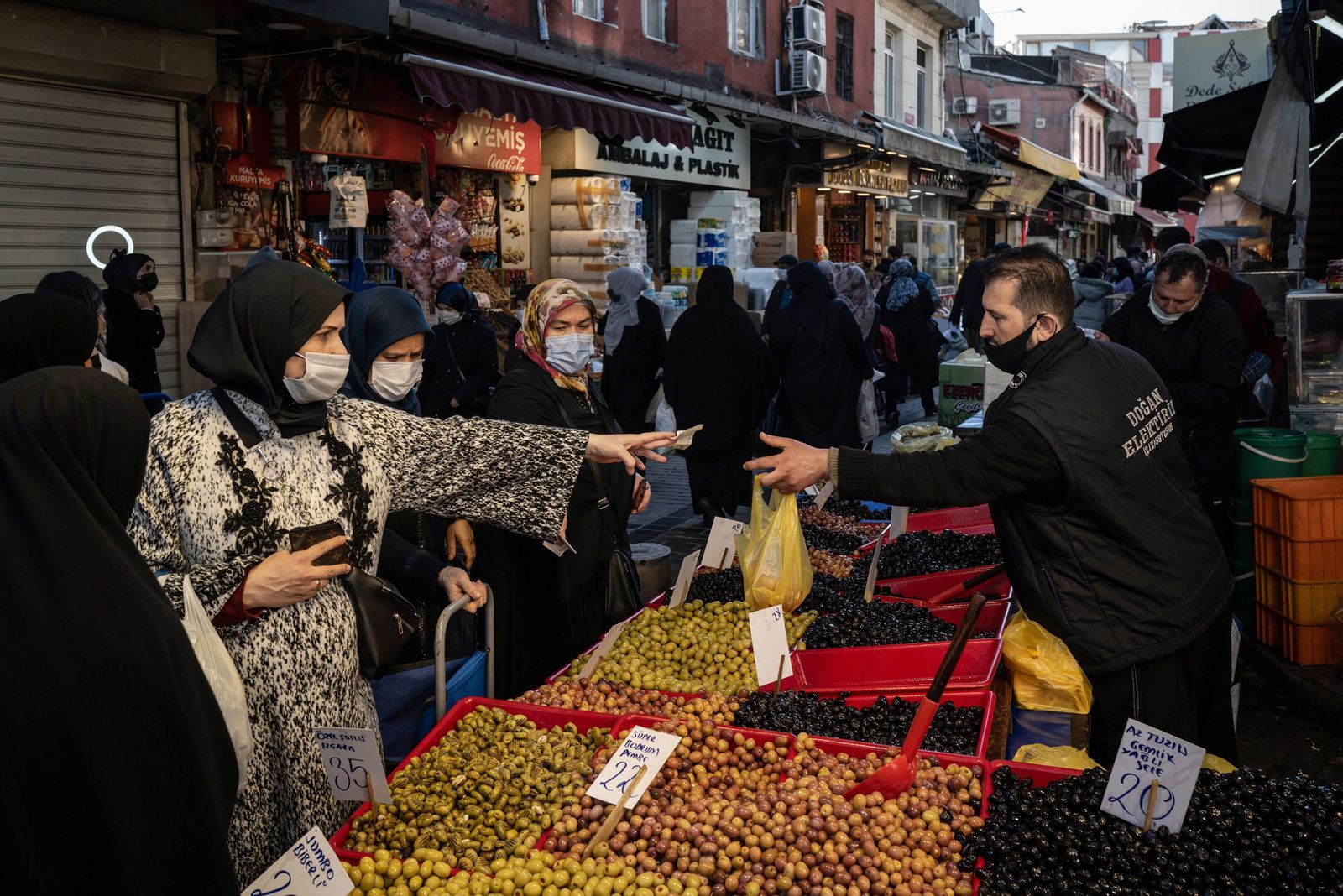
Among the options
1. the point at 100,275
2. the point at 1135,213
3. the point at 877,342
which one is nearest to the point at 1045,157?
the point at 877,342

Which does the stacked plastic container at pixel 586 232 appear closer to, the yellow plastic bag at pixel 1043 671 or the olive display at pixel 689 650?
the olive display at pixel 689 650

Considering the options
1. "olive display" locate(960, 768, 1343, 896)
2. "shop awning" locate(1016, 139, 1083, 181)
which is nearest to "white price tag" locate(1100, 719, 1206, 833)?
"olive display" locate(960, 768, 1343, 896)

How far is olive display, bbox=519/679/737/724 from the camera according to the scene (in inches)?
143

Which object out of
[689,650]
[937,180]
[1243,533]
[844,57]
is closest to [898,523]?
[689,650]

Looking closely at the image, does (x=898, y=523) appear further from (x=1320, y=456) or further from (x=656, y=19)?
(x=656, y=19)

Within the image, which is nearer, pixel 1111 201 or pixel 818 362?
pixel 818 362

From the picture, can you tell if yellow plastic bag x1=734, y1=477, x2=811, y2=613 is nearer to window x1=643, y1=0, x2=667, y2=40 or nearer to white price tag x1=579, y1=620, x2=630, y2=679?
white price tag x1=579, y1=620, x2=630, y2=679

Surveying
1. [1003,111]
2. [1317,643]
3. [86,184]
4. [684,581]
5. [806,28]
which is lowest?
Answer: [1317,643]

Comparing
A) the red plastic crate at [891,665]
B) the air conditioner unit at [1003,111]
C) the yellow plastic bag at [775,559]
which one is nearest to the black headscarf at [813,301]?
the yellow plastic bag at [775,559]

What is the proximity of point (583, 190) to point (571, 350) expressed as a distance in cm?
873

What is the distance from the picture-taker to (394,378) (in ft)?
13.2

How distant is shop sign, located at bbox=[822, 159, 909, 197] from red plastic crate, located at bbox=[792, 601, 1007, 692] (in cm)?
1644

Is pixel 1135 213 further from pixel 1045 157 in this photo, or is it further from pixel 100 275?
pixel 100 275

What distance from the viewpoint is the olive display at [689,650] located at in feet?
13.0
